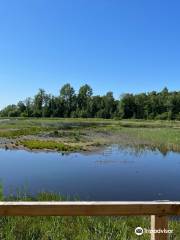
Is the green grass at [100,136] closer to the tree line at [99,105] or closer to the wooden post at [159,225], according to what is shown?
the wooden post at [159,225]

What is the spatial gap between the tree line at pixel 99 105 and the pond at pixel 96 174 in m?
81.4

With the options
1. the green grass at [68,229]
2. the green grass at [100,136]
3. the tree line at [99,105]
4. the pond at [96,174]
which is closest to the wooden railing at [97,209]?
the green grass at [68,229]

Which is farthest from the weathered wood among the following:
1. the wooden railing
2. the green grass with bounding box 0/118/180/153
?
the green grass with bounding box 0/118/180/153

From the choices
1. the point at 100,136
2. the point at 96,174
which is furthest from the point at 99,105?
the point at 96,174

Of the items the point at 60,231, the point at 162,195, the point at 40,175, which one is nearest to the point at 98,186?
the point at 162,195

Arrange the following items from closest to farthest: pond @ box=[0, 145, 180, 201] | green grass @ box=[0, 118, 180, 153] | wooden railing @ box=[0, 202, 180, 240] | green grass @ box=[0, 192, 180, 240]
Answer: wooden railing @ box=[0, 202, 180, 240] → green grass @ box=[0, 192, 180, 240] → pond @ box=[0, 145, 180, 201] → green grass @ box=[0, 118, 180, 153]

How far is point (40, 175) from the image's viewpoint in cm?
1686

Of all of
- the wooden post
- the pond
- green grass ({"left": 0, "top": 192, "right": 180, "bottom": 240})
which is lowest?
the pond

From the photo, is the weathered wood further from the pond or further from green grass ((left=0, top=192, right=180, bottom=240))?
the pond

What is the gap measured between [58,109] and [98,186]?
101 m

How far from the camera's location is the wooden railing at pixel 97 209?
2.82 meters

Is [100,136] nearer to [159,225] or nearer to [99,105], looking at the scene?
[159,225]

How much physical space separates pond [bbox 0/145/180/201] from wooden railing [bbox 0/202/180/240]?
30.8 ft

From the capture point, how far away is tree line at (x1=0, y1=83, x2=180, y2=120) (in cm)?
10725
